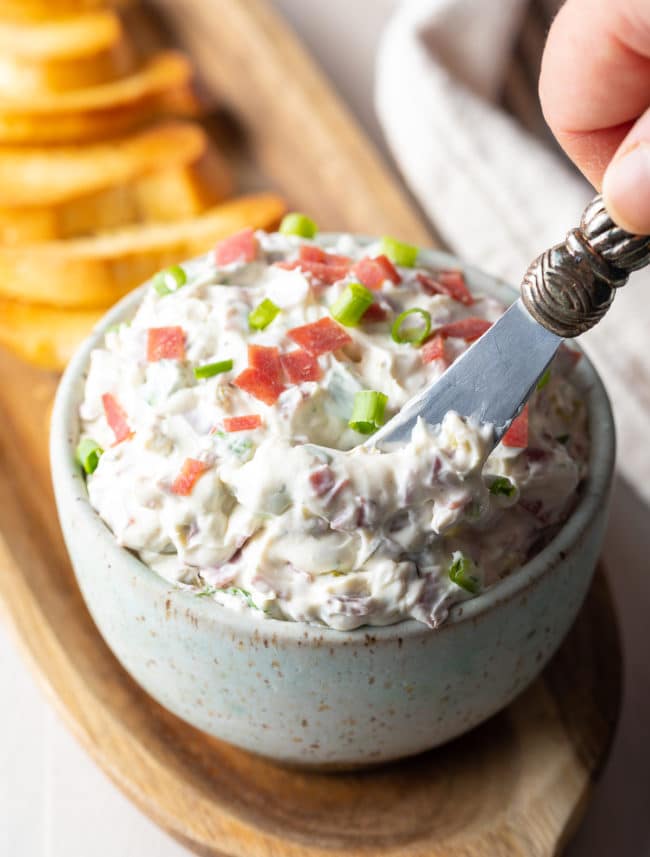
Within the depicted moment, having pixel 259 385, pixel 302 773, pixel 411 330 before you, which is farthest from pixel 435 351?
pixel 302 773

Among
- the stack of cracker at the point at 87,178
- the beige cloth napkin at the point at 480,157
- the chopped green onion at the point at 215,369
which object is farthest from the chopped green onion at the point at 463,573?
the stack of cracker at the point at 87,178

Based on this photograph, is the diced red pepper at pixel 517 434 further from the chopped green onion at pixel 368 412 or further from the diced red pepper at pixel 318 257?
the diced red pepper at pixel 318 257

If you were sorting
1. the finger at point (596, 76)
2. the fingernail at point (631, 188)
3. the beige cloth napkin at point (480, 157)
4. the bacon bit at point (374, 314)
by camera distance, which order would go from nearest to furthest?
the fingernail at point (631, 188) → the finger at point (596, 76) → the bacon bit at point (374, 314) → the beige cloth napkin at point (480, 157)

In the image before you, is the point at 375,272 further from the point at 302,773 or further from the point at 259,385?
the point at 302,773

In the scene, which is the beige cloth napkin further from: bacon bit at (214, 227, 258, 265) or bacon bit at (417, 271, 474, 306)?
bacon bit at (214, 227, 258, 265)

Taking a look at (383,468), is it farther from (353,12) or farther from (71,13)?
(353,12)
